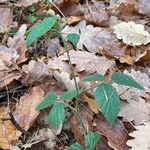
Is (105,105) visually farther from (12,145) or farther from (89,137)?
(12,145)

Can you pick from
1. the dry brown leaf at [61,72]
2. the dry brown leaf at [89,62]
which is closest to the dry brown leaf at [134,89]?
the dry brown leaf at [89,62]

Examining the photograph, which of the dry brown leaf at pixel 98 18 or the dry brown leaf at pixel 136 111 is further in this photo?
the dry brown leaf at pixel 98 18

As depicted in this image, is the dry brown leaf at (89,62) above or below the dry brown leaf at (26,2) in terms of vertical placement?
below

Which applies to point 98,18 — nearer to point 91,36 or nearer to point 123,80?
point 91,36

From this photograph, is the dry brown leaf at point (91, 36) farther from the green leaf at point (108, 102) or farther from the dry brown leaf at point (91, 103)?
the green leaf at point (108, 102)

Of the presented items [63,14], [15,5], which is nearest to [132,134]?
[63,14]

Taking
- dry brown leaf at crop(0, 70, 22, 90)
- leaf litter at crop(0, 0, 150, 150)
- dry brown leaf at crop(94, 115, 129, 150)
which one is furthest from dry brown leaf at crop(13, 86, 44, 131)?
dry brown leaf at crop(94, 115, 129, 150)
